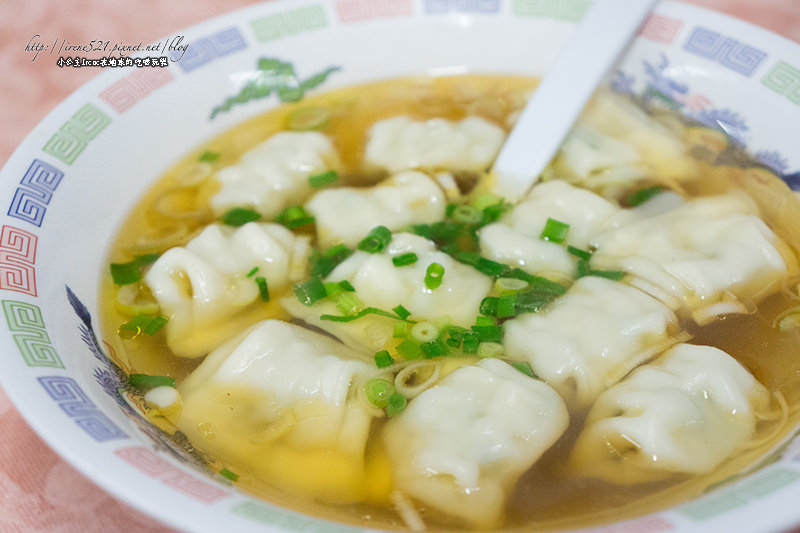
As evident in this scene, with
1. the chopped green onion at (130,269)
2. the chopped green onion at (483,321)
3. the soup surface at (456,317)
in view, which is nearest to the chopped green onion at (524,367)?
the soup surface at (456,317)

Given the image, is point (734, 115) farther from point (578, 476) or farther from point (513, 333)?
point (578, 476)

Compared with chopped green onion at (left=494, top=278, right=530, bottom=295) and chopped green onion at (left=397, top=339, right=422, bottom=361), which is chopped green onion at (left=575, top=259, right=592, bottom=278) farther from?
chopped green onion at (left=397, top=339, right=422, bottom=361)

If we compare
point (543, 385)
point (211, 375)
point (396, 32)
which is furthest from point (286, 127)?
point (543, 385)

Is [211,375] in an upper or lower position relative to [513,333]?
lower

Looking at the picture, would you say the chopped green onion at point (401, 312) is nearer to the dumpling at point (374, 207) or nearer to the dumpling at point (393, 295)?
the dumpling at point (393, 295)

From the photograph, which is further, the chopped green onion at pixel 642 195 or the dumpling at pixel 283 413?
the chopped green onion at pixel 642 195

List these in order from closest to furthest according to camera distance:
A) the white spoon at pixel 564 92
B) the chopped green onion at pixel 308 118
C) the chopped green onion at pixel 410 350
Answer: the chopped green onion at pixel 410 350, the white spoon at pixel 564 92, the chopped green onion at pixel 308 118

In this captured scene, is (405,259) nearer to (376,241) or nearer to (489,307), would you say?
(376,241)
